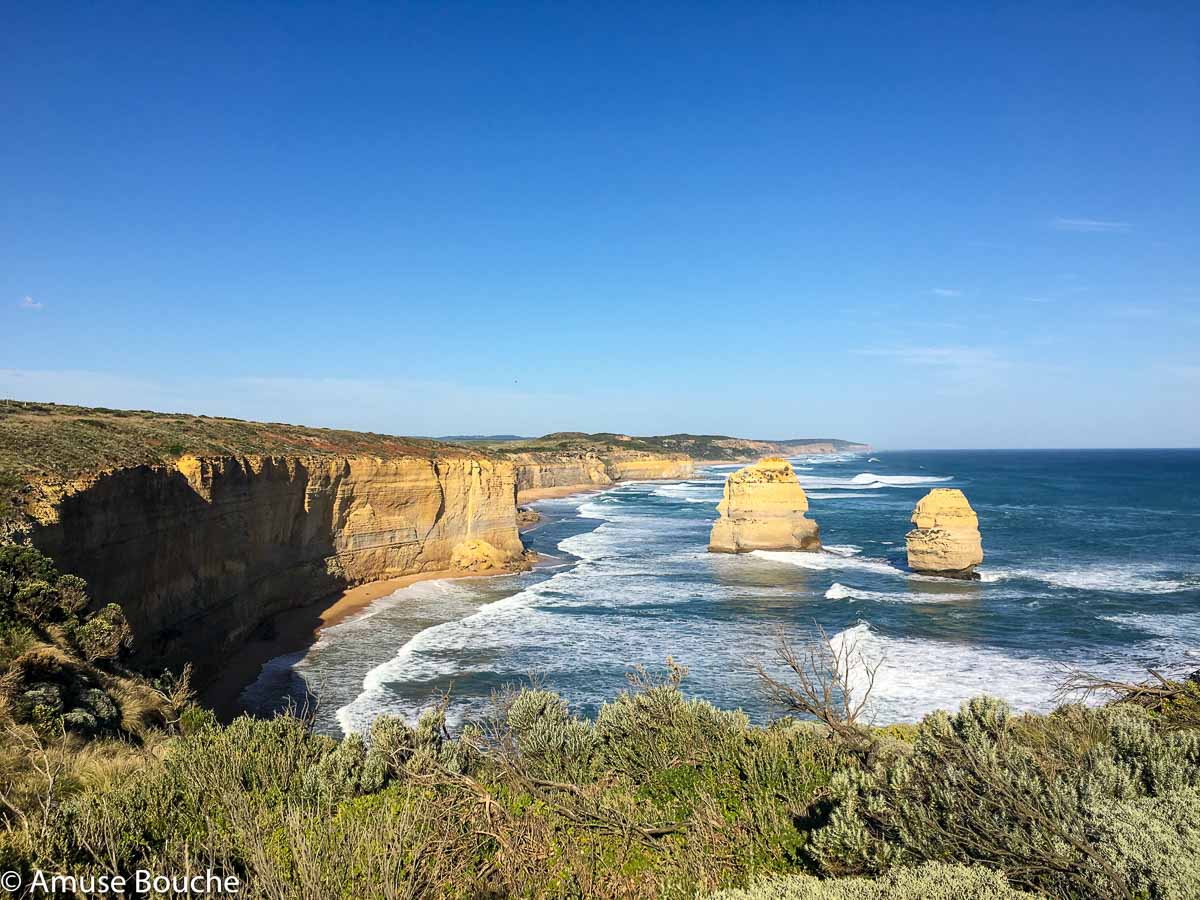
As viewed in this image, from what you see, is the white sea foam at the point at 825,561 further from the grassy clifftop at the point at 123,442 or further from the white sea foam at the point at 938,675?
the grassy clifftop at the point at 123,442

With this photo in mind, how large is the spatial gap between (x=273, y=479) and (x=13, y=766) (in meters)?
20.3

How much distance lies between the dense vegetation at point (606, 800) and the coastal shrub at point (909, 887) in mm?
26

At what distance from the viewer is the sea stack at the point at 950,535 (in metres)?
34.4


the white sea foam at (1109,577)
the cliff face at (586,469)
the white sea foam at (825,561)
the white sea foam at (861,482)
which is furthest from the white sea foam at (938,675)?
the white sea foam at (861,482)

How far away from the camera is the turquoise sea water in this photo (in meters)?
19.6

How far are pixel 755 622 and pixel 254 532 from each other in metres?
19.0

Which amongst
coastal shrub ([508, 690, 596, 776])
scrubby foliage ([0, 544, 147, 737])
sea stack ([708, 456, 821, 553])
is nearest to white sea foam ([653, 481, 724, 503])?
sea stack ([708, 456, 821, 553])

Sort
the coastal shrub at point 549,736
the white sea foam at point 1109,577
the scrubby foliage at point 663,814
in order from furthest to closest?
1. the white sea foam at point 1109,577
2. the coastal shrub at point 549,736
3. the scrubby foliage at point 663,814

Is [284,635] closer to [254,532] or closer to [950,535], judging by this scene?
[254,532]

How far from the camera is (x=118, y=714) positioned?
400 inches

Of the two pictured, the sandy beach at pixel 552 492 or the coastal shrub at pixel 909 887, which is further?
the sandy beach at pixel 552 492

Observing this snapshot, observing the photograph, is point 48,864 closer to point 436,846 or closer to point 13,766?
point 436,846

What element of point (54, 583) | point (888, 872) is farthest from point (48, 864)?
point (54, 583)

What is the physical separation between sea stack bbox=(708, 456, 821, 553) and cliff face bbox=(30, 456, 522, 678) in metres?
13.7
